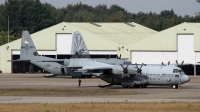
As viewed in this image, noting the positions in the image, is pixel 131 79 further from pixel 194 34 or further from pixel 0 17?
pixel 0 17

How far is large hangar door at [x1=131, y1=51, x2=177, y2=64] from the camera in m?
106

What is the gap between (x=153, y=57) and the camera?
351 feet

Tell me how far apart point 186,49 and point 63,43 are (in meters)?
23.4

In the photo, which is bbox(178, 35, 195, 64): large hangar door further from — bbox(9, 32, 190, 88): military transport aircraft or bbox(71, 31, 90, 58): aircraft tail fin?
bbox(9, 32, 190, 88): military transport aircraft

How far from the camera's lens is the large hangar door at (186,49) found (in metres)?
105

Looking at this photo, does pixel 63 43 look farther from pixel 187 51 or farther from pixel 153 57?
pixel 187 51

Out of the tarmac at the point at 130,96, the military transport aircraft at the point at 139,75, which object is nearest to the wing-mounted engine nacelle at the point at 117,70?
the military transport aircraft at the point at 139,75

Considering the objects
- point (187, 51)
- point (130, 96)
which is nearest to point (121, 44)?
point (187, 51)

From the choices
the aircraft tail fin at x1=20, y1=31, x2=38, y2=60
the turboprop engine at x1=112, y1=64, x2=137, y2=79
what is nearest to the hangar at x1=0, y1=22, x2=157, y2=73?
the aircraft tail fin at x1=20, y1=31, x2=38, y2=60

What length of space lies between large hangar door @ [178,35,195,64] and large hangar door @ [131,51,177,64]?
4.09 ft

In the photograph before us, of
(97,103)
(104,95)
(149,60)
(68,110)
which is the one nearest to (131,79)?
(104,95)

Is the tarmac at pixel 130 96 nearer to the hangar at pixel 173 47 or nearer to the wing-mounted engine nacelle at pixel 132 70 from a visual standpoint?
the wing-mounted engine nacelle at pixel 132 70

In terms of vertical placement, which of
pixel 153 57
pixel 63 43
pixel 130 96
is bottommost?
pixel 130 96

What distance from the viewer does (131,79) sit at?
6825 centimetres
